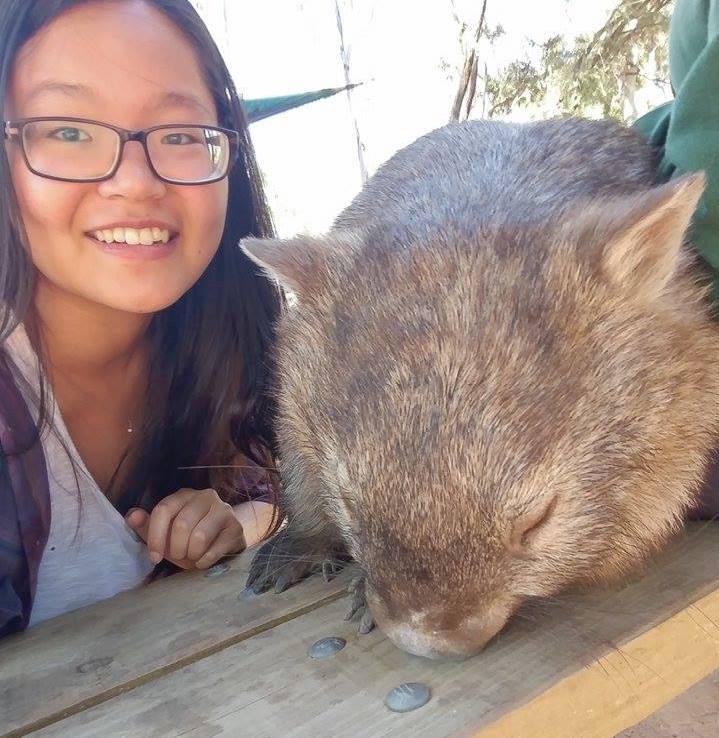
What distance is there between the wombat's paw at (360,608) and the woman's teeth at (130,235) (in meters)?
0.73

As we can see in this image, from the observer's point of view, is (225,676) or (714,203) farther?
(714,203)

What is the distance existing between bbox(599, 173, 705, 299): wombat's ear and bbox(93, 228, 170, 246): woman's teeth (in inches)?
31.5

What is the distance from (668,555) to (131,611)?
2.68ft

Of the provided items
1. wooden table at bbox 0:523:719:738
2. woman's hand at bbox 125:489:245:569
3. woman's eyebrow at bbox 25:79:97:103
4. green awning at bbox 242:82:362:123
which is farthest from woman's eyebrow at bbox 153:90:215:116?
green awning at bbox 242:82:362:123

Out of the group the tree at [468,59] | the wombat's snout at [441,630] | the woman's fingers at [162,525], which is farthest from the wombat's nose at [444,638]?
the tree at [468,59]

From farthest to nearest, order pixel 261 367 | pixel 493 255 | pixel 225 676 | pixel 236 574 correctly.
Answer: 1. pixel 261 367
2. pixel 236 574
3. pixel 493 255
4. pixel 225 676

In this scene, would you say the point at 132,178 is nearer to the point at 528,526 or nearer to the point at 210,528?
the point at 210,528

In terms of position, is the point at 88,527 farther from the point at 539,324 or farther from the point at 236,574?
the point at 539,324

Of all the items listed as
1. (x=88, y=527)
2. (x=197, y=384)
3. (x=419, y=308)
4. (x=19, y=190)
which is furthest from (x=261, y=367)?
(x=419, y=308)

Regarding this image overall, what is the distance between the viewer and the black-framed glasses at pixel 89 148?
1.36m

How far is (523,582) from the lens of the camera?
1.02 meters

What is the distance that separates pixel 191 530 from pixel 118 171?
2.28 feet

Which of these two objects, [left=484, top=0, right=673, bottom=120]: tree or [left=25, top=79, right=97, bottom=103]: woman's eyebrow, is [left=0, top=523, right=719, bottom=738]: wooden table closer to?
[left=25, top=79, right=97, bottom=103]: woman's eyebrow

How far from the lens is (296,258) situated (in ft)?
4.50
